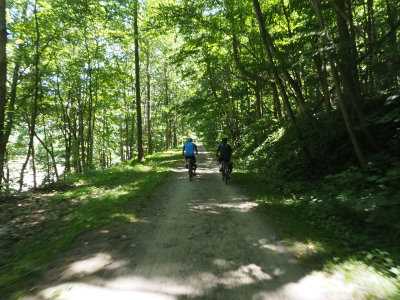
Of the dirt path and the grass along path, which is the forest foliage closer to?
the dirt path

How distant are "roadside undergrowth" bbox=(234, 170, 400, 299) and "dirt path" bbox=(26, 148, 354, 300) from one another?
0.91 ft

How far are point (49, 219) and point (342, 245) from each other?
22.8 feet

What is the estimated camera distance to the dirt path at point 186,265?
10.4 ft

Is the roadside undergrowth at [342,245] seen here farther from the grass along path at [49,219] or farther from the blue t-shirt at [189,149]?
the blue t-shirt at [189,149]

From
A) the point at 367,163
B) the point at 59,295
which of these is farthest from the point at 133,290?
the point at 367,163

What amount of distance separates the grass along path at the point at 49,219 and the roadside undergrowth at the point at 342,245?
4030 millimetres

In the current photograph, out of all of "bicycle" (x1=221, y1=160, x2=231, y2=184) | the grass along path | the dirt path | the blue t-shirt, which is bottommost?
the dirt path

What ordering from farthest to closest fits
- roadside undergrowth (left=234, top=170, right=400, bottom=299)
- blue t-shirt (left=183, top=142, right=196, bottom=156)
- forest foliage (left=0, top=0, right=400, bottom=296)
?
blue t-shirt (left=183, top=142, right=196, bottom=156), forest foliage (left=0, top=0, right=400, bottom=296), roadside undergrowth (left=234, top=170, right=400, bottom=299)

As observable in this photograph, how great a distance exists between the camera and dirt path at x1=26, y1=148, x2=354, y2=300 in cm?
316

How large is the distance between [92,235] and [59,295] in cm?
214

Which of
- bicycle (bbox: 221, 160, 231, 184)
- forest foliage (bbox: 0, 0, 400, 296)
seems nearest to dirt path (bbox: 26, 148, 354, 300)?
forest foliage (bbox: 0, 0, 400, 296)

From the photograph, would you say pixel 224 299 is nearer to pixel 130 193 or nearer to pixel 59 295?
pixel 59 295

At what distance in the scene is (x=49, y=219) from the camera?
6.21m

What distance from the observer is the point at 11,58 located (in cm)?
1177
